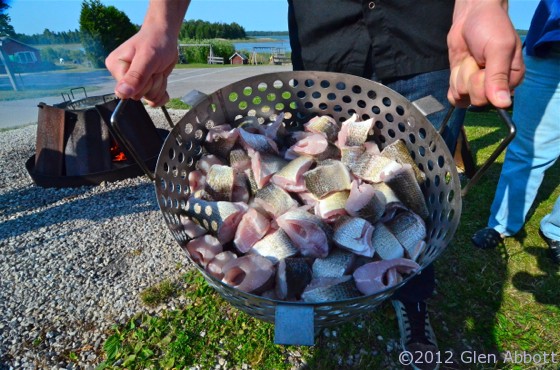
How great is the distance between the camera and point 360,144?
1.41 m

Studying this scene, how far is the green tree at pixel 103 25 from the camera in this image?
2102cm

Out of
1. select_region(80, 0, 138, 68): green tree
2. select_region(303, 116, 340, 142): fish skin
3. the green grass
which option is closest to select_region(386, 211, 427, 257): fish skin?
select_region(303, 116, 340, 142): fish skin

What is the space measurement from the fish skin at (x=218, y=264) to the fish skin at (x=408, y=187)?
681mm

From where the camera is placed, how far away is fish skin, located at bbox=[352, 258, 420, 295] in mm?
992

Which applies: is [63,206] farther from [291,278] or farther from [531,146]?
[531,146]

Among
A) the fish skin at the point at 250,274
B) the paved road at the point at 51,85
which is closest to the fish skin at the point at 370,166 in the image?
the fish skin at the point at 250,274

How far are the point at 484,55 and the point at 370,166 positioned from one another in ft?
1.91

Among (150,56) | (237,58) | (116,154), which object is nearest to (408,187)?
(150,56)

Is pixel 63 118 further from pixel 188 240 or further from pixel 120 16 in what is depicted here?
pixel 120 16

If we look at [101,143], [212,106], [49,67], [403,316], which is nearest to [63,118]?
[101,143]

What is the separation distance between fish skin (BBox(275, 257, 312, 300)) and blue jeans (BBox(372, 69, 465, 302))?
81 cm

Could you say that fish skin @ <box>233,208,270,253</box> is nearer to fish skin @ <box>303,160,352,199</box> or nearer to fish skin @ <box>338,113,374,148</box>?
fish skin @ <box>303,160,352,199</box>

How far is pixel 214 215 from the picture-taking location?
3.94ft

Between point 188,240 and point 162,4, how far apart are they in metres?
0.83
